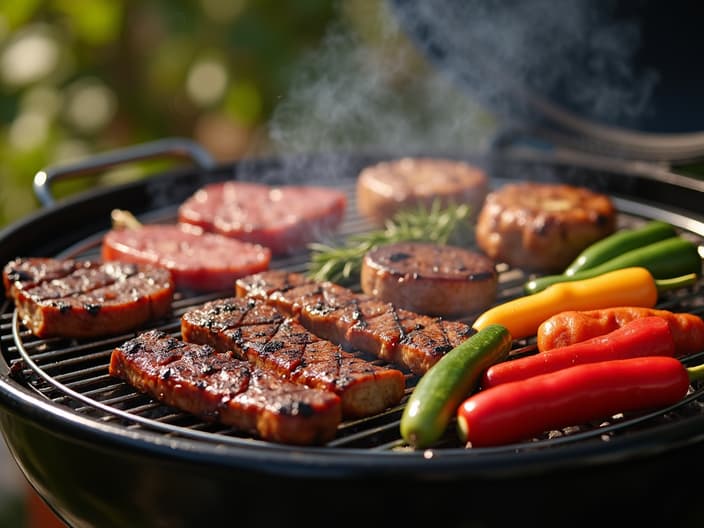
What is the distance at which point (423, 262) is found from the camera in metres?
3.80

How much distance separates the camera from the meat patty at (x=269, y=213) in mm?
4430

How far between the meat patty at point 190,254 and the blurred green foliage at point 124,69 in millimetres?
3782

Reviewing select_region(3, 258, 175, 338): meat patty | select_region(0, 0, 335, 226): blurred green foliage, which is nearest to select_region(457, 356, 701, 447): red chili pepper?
select_region(3, 258, 175, 338): meat patty

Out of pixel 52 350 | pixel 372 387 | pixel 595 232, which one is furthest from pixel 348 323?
pixel 595 232

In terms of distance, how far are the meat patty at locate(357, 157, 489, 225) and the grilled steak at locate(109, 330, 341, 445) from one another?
1.80 meters

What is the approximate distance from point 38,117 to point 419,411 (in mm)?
6767

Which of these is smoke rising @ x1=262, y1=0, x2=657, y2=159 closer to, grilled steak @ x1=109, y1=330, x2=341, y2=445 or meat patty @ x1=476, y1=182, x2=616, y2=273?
meat patty @ x1=476, y1=182, x2=616, y2=273

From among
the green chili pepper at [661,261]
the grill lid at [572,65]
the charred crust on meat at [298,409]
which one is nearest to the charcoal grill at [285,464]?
the charred crust on meat at [298,409]

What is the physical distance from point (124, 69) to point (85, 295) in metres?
5.89

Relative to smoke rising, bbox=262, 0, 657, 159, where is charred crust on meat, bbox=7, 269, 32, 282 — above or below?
below

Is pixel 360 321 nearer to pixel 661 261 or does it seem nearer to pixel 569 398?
pixel 569 398

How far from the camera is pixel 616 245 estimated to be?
13.1 feet

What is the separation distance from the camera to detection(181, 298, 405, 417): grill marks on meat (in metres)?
2.81

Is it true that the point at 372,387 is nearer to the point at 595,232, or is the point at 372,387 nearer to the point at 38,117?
the point at 595,232
